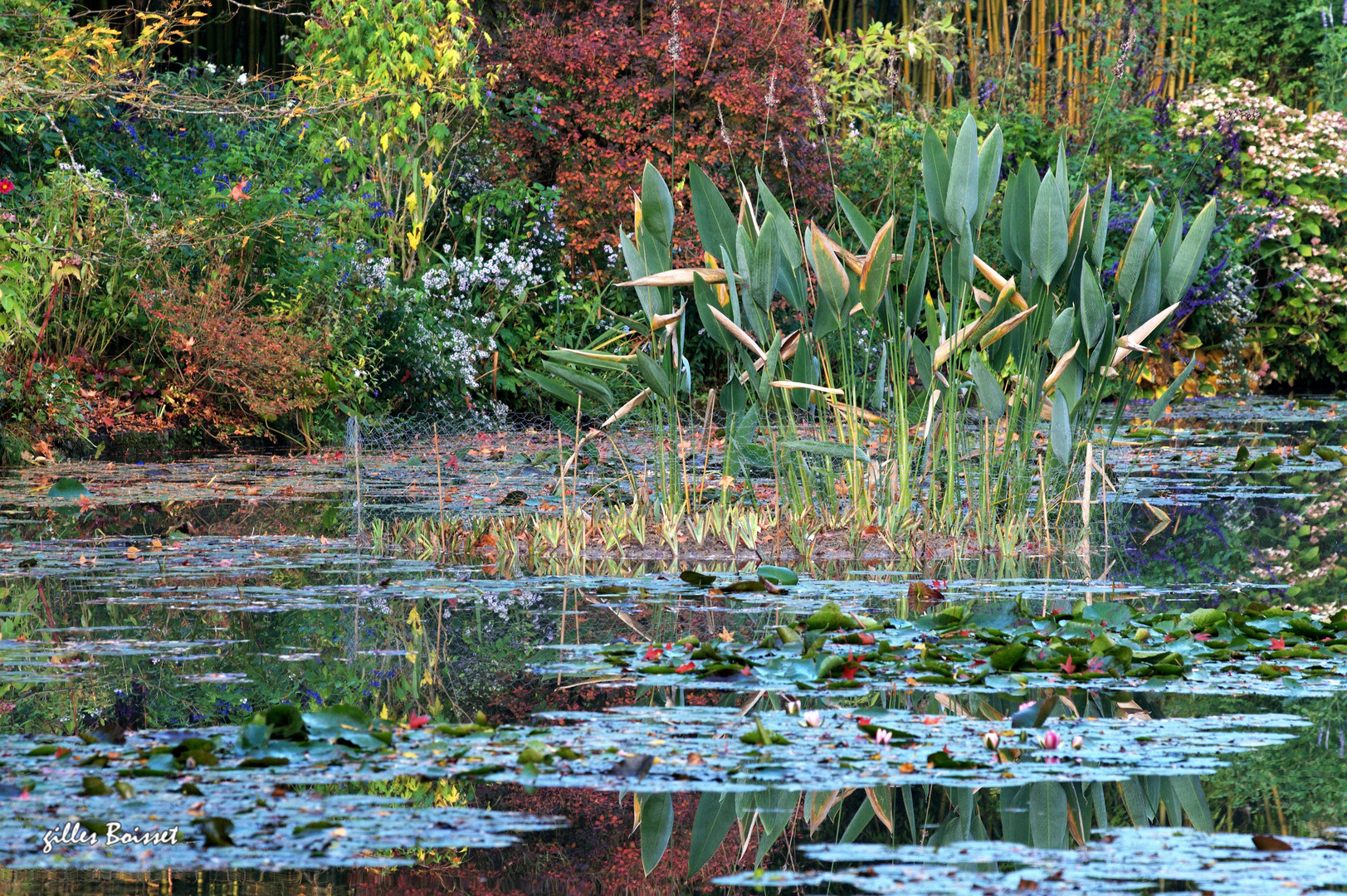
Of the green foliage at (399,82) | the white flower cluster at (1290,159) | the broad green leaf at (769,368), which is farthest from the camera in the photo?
the white flower cluster at (1290,159)

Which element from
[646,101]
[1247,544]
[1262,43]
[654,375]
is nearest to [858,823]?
[654,375]

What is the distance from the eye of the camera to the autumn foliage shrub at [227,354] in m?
8.42

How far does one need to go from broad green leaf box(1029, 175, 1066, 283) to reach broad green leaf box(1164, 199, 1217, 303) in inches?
17.4

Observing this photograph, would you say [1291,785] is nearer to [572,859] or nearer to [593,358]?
[572,859]

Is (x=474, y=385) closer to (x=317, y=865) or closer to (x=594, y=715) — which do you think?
(x=594, y=715)

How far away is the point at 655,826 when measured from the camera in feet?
8.32

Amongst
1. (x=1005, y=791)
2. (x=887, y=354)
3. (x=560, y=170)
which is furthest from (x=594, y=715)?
(x=560, y=170)

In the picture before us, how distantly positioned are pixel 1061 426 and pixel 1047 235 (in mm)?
678

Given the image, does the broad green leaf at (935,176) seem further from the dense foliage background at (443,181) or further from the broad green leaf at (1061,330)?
the dense foliage background at (443,181)

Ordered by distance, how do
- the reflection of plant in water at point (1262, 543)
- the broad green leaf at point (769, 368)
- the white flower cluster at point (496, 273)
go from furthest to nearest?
the white flower cluster at point (496, 273)
the broad green leaf at point (769, 368)
the reflection of plant in water at point (1262, 543)

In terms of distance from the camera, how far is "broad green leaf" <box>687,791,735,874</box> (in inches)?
95.0

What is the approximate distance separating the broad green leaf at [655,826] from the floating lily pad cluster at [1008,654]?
86 centimetres

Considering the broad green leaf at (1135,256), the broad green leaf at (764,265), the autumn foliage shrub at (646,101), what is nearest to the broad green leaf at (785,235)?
the broad green leaf at (764,265)

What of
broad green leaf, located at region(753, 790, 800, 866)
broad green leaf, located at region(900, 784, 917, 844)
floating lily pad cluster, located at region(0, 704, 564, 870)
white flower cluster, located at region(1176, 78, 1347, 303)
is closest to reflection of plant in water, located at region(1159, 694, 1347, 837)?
broad green leaf, located at region(900, 784, 917, 844)
